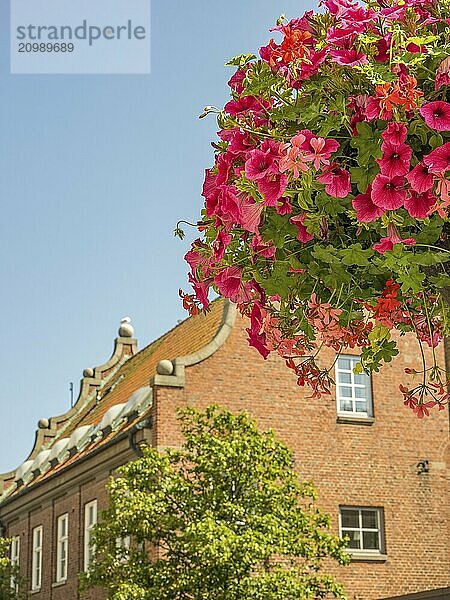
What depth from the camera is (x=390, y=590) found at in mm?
24203

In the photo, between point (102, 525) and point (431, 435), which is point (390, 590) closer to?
→ point (431, 435)

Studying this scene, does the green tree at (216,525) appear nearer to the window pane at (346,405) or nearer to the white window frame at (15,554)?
the window pane at (346,405)

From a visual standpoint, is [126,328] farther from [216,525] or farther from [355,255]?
[355,255]

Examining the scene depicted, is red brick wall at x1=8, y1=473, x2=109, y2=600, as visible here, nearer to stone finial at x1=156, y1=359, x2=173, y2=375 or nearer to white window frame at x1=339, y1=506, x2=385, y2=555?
stone finial at x1=156, y1=359, x2=173, y2=375

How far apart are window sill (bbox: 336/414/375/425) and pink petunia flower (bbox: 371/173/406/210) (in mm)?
22073

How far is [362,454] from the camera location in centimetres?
2519

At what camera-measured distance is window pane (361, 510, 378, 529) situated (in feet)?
81.3

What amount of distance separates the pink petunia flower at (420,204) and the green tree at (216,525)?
569 inches

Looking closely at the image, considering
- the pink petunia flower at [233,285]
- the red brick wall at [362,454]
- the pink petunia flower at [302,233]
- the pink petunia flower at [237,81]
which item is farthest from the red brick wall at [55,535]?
the pink petunia flower at [302,233]

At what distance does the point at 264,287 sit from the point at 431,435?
22915 millimetres

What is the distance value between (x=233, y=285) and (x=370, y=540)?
21.5 meters

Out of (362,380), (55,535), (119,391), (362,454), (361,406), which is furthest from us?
(119,391)

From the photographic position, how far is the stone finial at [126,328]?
38.3 metres

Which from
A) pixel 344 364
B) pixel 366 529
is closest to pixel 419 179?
pixel 366 529
